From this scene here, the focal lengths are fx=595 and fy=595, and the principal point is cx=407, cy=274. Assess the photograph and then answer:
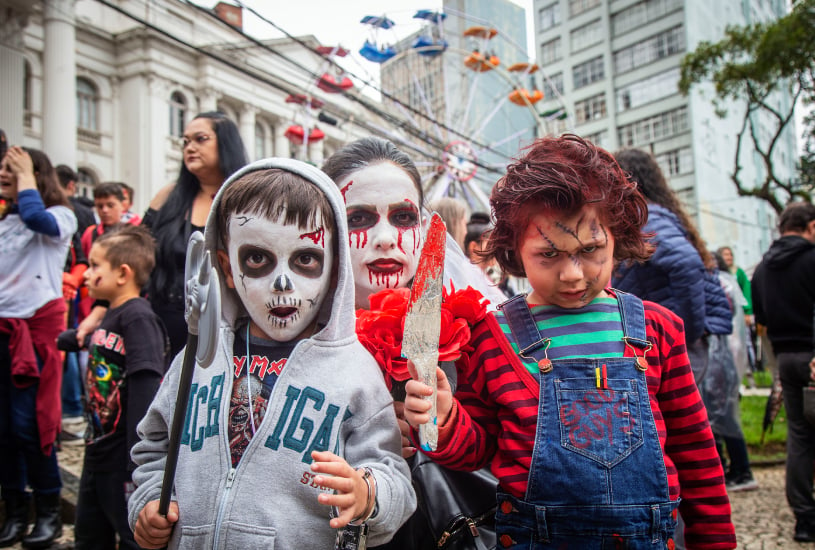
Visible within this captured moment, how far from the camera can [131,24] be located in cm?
2147

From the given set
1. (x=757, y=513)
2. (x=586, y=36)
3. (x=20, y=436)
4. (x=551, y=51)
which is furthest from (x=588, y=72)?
(x=20, y=436)

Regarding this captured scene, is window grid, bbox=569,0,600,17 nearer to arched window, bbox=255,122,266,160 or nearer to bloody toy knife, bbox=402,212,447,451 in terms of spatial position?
arched window, bbox=255,122,266,160

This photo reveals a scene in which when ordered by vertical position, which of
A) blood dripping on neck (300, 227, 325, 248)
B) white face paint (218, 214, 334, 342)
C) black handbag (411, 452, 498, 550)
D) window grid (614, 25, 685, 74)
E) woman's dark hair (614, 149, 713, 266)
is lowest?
black handbag (411, 452, 498, 550)

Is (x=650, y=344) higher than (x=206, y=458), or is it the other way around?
(x=650, y=344)

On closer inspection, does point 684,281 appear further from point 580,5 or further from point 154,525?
point 580,5

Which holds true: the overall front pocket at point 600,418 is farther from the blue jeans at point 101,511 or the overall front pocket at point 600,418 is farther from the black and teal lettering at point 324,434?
the blue jeans at point 101,511

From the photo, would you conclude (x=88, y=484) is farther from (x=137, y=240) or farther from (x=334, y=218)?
(x=334, y=218)

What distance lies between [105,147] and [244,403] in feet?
72.7

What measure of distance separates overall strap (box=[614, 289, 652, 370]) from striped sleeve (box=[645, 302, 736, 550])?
3 centimetres

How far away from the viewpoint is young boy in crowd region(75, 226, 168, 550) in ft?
7.30

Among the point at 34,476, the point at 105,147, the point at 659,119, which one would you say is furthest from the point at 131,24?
the point at 659,119

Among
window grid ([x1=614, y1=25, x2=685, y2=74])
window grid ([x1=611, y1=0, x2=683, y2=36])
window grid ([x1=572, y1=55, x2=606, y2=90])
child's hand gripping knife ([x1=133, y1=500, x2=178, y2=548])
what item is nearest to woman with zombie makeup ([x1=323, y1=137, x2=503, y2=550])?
child's hand gripping knife ([x1=133, y1=500, x2=178, y2=548])

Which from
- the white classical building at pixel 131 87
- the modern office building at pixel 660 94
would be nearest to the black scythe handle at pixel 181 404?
the white classical building at pixel 131 87

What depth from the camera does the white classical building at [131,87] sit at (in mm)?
16609
